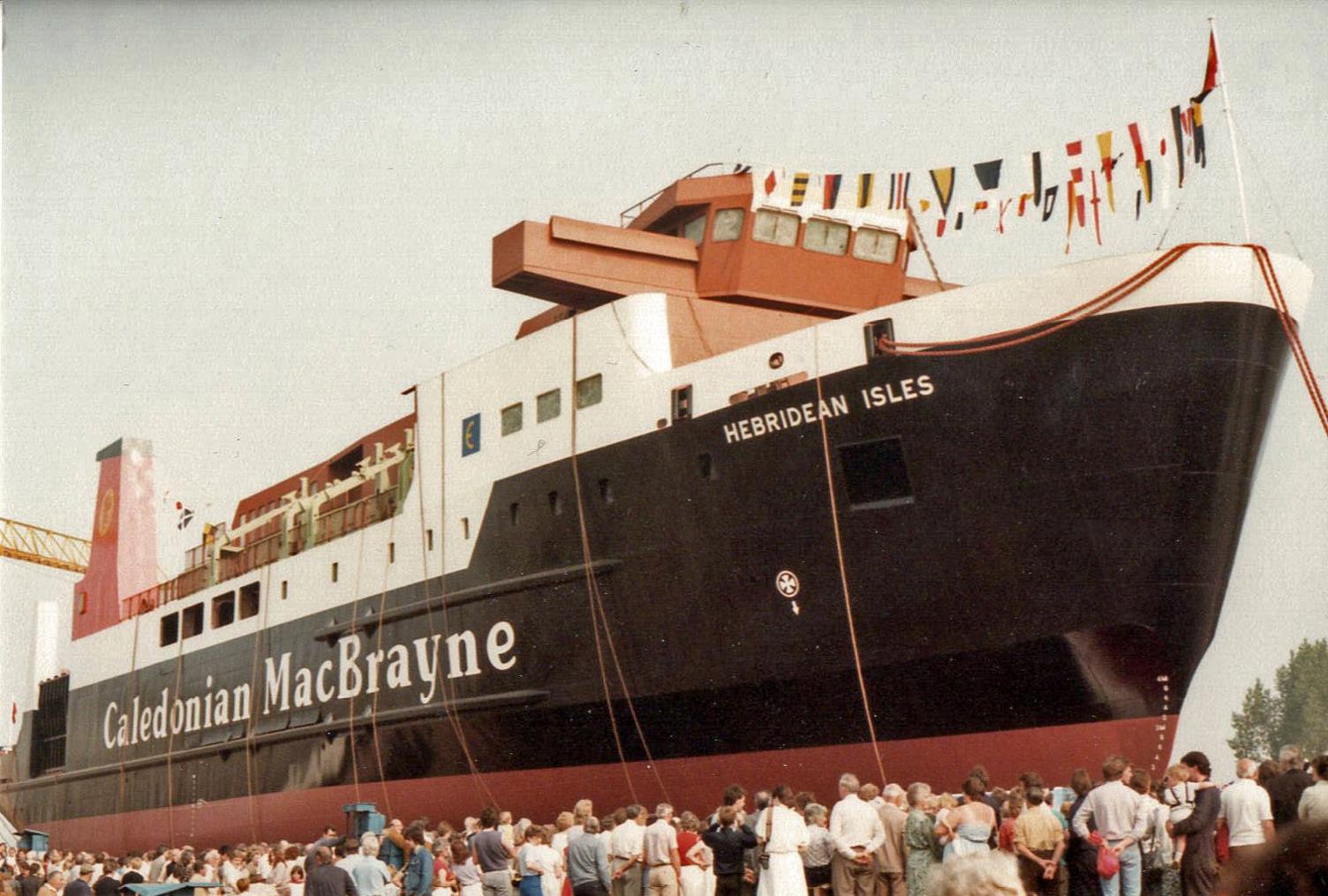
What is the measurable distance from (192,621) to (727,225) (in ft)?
49.5

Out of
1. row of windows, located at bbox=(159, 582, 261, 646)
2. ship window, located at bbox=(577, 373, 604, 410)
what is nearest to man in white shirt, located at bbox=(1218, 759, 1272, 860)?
ship window, located at bbox=(577, 373, 604, 410)

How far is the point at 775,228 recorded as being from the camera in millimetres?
18359

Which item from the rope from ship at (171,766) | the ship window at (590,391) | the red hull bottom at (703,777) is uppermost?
the ship window at (590,391)

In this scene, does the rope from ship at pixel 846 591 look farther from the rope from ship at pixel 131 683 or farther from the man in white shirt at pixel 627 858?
the rope from ship at pixel 131 683

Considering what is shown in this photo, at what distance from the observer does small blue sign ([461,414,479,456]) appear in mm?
19312

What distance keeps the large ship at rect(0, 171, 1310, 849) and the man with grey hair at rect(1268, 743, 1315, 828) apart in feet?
11.3

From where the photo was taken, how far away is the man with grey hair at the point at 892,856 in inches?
402

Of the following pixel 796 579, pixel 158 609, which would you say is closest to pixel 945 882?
pixel 796 579

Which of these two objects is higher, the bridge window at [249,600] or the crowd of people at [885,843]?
the bridge window at [249,600]

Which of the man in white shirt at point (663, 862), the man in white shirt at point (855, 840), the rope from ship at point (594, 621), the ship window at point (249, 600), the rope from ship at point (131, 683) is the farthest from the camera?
the rope from ship at point (131, 683)

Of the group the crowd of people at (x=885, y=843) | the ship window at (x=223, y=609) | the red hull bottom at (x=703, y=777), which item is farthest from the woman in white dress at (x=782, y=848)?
the ship window at (x=223, y=609)

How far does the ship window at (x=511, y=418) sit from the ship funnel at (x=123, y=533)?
17.1 meters

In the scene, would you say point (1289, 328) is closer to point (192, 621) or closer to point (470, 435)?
point (470, 435)

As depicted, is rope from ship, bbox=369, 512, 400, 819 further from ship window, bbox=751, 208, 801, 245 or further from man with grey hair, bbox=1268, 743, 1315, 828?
man with grey hair, bbox=1268, 743, 1315, 828
